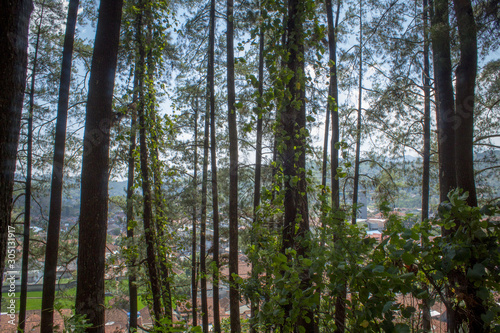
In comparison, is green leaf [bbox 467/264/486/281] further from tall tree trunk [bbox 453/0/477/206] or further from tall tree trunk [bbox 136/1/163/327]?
tall tree trunk [bbox 136/1/163/327]

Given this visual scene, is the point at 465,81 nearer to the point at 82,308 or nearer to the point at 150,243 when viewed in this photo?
the point at 150,243

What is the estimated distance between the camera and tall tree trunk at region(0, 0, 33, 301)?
56.7 inches

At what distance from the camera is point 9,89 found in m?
1.47

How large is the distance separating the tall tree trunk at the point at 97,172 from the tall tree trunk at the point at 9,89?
130cm

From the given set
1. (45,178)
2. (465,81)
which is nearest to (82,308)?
(465,81)

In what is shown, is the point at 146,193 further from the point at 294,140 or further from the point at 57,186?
the point at 57,186

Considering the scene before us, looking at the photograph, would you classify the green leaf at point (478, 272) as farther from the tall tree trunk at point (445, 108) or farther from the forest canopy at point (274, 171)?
the tall tree trunk at point (445, 108)

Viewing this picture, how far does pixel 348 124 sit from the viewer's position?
8.30m

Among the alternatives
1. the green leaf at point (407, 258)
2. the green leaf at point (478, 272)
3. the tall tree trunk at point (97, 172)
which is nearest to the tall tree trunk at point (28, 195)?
the tall tree trunk at point (97, 172)

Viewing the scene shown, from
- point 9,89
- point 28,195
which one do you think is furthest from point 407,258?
point 28,195

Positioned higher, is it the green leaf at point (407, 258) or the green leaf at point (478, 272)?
the green leaf at point (407, 258)

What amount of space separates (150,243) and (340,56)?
7445 millimetres

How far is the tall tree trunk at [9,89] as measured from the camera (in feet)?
4.73

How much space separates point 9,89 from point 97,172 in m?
1.55
